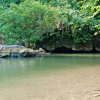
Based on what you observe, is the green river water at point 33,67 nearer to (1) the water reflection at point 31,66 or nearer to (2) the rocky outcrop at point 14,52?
(1) the water reflection at point 31,66

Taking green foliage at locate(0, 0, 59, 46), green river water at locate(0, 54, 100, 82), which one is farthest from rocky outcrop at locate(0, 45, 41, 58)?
green river water at locate(0, 54, 100, 82)

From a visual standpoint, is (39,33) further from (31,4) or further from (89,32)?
(89,32)

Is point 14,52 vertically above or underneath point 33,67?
above

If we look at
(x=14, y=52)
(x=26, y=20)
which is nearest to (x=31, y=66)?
(x=14, y=52)

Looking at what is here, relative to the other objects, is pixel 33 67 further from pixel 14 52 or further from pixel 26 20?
pixel 26 20

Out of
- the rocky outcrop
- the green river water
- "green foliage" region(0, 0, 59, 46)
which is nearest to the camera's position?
the green river water

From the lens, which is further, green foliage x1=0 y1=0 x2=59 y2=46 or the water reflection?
green foliage x1=0 y1=0 x2=59 y2=46

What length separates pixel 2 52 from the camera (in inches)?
463

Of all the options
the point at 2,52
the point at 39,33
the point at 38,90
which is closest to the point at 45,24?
the point at 39,33

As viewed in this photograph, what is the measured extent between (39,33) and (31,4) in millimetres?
2926

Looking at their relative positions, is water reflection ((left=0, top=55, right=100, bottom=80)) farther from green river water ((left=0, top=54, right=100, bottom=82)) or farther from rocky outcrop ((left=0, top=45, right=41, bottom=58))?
rocky outcrop ((left=0, top=45, right=41, bottom=58))

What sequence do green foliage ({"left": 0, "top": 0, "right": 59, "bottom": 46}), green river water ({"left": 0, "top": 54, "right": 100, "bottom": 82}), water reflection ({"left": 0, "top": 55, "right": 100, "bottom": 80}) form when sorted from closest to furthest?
green river water ({"left": 0, "top": 54, "right": 100, "bottom": 82}), water reflection ({"left": 0, "top": 55, "right": 100, "bottom": 80}), green foliage ({"left": 0, "top": 0, "right": 59, "bottom": 46})

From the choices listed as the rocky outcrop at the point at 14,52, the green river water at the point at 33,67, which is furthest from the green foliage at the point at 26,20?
the green river water at the point at 33,67

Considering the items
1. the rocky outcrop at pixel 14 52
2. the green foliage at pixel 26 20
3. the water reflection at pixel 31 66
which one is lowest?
the water reflection at pixel 31 66
